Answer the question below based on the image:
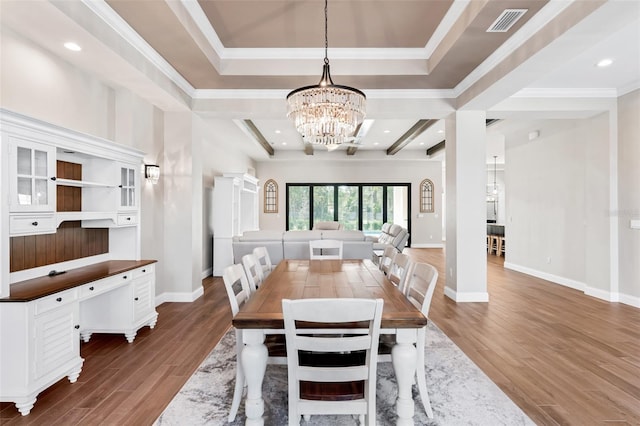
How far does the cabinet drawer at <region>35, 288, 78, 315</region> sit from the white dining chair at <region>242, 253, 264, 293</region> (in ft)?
4.28

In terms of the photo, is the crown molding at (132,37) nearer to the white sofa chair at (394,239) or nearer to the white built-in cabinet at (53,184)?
the white built-in cabinet at (53,184)

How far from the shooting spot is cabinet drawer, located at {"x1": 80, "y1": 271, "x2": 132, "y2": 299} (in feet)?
8.20

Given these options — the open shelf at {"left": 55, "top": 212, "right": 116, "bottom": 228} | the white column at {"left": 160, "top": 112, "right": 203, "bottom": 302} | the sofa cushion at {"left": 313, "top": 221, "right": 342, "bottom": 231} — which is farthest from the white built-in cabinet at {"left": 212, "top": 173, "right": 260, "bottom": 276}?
the sofa cushion at {"left": 313, "top": 221, "right": 342, "bottom": 231}

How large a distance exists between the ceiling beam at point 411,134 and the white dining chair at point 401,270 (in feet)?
15.1

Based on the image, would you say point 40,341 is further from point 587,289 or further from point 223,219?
point 587,289

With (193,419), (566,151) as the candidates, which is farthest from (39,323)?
(566,151)

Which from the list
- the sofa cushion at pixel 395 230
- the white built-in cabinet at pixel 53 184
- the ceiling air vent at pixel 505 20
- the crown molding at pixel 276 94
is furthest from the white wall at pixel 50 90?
the sofa cushion at pixel 395 230

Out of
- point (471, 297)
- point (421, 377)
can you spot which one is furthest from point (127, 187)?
point (471, 297)

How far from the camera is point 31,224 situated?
87.1 inches

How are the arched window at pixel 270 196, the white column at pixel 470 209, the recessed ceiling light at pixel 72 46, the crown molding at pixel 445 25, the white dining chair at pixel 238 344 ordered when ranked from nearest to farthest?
the white dining chair at pixel 238 344 < the recessed ceiling light at pixel 72 46 < the crown molding at pixel 445 25 < the white column at pixel 470 209 < the arched window at pixel 270 196

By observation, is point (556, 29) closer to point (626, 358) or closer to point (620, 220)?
point (626, 358)

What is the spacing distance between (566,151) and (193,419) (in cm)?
664

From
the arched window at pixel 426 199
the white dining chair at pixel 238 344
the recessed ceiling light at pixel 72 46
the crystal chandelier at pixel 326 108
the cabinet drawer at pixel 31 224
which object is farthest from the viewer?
the arched window at pixel 426 199

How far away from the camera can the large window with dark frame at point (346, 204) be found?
416 inches
